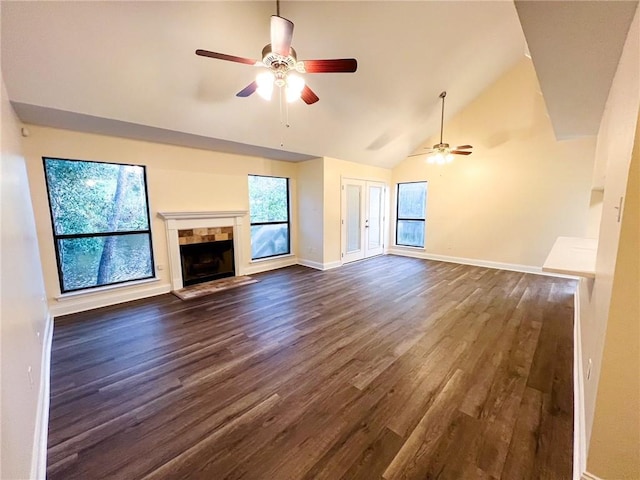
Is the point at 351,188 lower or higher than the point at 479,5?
lower

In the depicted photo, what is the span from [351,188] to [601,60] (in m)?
4.82

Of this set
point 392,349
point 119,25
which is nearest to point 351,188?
point 392,349

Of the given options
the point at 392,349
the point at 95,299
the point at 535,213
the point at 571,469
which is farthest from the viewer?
the point at 535,213

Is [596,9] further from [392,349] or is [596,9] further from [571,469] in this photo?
[392,349]

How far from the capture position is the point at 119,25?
2.35m

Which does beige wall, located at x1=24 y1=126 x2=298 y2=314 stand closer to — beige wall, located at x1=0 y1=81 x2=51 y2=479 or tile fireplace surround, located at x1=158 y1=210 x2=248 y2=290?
tile fireplace surround, located at x1=158 y1=210 x2=248 y2=290

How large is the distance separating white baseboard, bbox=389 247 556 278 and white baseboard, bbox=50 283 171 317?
586 centimetres

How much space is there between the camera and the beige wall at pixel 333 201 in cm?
584

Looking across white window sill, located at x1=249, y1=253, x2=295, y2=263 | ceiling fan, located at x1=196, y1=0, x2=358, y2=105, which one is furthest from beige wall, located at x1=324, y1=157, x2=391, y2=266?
ceiling fan, located at x1=196, y1=0, x2=358, y2=105

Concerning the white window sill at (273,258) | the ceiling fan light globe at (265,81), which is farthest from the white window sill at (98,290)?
the ceiling fan light globe at (265,81)

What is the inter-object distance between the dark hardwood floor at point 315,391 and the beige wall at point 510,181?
7.21 ft

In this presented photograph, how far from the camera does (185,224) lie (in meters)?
4.60

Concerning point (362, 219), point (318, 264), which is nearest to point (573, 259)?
point (318, 264)

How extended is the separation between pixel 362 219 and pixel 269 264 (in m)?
2.64
